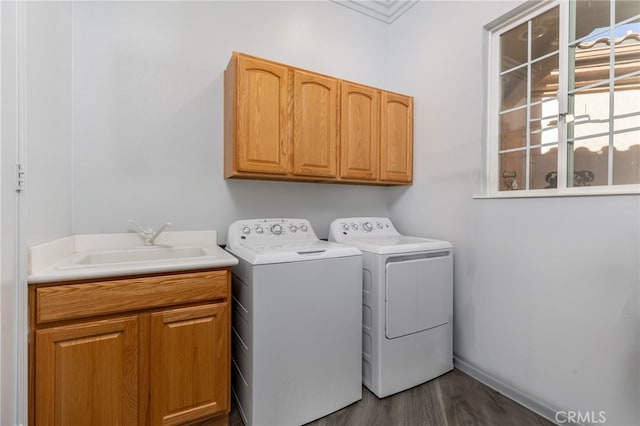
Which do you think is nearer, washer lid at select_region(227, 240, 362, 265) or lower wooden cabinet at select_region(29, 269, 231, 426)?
lower wooden cabinet at select_region(29, 269, 231, 426)

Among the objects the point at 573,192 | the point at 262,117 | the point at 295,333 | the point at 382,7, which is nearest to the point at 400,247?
the point at 295,333

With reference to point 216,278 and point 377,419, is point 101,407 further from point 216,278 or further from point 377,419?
point 377,419

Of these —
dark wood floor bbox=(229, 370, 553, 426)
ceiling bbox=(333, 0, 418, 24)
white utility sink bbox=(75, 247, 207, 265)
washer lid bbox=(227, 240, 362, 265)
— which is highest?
ceiling bbox=(333, 0, 418, 24)

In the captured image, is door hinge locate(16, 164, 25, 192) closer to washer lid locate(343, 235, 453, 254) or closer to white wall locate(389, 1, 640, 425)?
washer lid locate(343, 235, 453, 254)

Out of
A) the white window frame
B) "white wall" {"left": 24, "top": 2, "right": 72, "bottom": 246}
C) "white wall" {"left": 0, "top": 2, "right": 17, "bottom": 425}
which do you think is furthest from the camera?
the white window frame

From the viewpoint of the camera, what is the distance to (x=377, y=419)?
1520 mm

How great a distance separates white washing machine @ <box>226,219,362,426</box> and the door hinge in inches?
35.4

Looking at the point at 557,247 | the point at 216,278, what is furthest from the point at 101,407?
the point at 557,247

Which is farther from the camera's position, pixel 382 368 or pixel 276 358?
pixel 382 368

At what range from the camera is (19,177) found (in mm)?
1027

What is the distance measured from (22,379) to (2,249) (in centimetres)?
50

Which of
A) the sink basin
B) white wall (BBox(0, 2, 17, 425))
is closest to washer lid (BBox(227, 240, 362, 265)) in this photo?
the sink basin

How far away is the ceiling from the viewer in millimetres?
2506

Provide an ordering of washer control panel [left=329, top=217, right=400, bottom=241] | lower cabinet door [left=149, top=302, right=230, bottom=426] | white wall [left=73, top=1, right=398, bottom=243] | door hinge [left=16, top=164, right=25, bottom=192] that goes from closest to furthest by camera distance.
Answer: door hinge [left=16, top=164, right=25, bottom=192], lower cabinet door [left=149, top=302, right=230, bottom=426], white wall [left=73, top=1, right=398, bottom=243], washer control panel [left=329, top=217, right=400, bottom=241]
